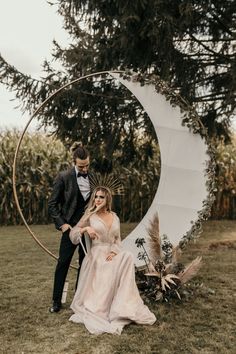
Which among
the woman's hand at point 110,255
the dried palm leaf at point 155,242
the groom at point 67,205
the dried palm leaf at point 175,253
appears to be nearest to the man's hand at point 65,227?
the groom at point 67,205

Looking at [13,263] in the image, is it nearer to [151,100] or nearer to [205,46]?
[151,100]

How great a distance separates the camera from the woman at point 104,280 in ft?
14.8

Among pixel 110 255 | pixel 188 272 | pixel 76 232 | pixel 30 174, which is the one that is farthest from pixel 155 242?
pixel 30 174

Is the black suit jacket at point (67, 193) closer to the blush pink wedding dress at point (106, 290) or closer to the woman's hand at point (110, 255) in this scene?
the blush pink wedding dress at point (106, 290)

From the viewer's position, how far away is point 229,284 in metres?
6.20

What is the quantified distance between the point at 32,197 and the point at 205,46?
5.78 meters

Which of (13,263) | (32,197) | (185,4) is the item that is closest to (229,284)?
(13,263)

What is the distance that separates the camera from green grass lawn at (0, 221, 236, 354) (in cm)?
402

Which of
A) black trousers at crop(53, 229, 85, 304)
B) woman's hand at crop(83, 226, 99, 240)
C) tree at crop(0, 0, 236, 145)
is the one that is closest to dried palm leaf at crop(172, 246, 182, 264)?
woman's hand at crop(83, 226, 99, 240)

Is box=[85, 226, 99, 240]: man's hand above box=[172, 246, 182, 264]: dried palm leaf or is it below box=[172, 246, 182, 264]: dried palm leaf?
above

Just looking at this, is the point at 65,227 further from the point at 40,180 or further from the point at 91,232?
the point at 40,180

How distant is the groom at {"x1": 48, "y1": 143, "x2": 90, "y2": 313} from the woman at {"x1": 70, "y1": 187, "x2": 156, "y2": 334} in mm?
165

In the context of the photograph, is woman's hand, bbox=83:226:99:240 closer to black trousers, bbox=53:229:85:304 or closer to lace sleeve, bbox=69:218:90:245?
lace sleeve, bbox=69:218:90:245

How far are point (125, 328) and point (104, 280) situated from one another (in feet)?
1.71
